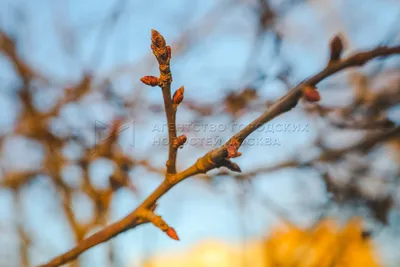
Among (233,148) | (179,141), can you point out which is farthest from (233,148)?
(179,141)

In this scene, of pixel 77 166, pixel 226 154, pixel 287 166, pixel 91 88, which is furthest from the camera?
pixel 91 88

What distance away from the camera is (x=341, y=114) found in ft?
5.93

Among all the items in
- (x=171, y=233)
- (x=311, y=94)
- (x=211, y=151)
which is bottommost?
(x=171, y=233)

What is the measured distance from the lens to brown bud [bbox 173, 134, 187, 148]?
0.83m

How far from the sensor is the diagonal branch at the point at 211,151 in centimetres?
69

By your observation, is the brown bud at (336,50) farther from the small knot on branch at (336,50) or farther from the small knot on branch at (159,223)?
the small knot on branch at (159,223)

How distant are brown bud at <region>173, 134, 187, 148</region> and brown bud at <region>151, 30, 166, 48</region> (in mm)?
192

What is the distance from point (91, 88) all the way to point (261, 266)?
1482 millimetres

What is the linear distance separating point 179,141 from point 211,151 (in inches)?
2.7

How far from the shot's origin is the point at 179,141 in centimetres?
83

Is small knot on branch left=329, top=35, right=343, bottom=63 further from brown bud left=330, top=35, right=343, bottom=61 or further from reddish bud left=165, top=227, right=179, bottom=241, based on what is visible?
reddish bud left=165, top=227, right=179, bottom=241

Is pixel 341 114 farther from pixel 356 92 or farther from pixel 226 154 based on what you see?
pixel 226 154

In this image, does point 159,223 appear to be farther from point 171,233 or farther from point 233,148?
point 233,148

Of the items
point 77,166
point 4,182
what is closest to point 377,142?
point 77,166
